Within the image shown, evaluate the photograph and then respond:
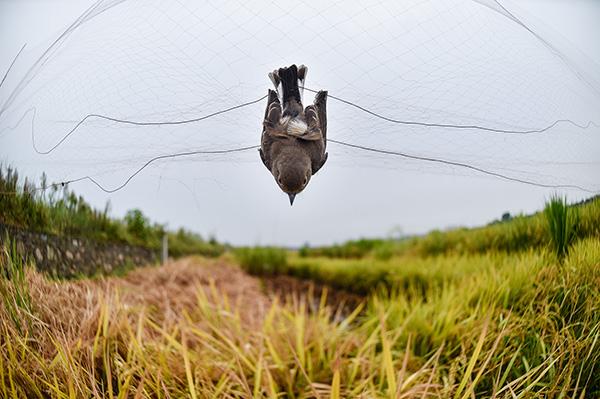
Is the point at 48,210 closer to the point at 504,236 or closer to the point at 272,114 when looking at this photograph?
the point at 272,114

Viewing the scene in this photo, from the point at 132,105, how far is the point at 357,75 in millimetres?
303

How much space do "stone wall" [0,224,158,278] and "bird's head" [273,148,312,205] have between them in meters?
0.44

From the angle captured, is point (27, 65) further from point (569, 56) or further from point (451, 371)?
point (451, 371)

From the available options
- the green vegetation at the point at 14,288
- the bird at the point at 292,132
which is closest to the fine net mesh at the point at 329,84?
the bird at the point at 292,132

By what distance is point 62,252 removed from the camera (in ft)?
2.41

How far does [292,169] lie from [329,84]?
0.16m

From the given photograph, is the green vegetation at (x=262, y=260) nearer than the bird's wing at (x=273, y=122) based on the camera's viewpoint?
No

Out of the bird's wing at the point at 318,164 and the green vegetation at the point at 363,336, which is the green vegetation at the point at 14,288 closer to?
the green vegetation at the point at 363,336

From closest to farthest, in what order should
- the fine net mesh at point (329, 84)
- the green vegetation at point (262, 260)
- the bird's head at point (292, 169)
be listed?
the bird's head at point (292, 169)
the fine net mesh at point (329, 84)
the green vegetation at point (262, 260)

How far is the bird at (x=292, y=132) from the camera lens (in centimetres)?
46

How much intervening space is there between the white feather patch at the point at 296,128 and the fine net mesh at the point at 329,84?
76 mm

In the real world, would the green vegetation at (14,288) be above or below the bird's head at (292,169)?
below

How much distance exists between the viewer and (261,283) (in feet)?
8.94

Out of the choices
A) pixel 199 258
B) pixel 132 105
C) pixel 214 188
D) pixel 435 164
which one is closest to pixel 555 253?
pixel 435 164
